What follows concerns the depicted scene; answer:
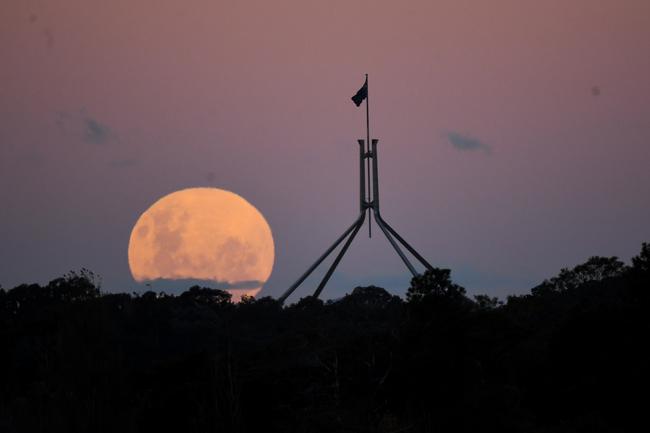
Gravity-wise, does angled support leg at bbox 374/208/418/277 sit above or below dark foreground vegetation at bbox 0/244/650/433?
above

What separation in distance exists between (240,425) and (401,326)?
1987cm

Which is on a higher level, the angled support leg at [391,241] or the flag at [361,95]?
the flag at [361,95]

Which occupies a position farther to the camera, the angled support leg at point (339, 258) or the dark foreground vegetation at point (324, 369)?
the angled support leg at point (339, 258)

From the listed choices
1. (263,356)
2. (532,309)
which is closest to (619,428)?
(263,356)

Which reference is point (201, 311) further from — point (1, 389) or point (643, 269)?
point (643, 269)

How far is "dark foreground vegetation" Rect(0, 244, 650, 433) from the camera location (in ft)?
54.3

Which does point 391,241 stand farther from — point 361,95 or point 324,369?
point 324,369

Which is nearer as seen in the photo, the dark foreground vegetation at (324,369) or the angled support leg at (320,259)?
the dark foreground vegetation at (324,369)

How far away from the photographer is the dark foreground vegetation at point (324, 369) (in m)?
16.5

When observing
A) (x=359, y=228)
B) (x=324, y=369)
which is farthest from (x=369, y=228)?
(x=324, y=369)

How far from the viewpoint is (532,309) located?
6456 cm

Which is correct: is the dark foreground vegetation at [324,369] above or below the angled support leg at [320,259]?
below

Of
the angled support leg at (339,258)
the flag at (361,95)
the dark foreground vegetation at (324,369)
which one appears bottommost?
the dark foreground vegetation at (324,369)

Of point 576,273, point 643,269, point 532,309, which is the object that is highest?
point 576,273
